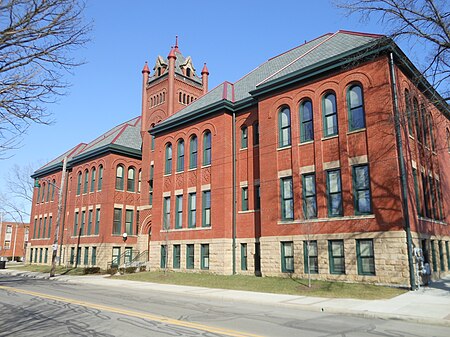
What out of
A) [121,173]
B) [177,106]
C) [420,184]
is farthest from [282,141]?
[121,173]

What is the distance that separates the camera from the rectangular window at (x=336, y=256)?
63.3ft

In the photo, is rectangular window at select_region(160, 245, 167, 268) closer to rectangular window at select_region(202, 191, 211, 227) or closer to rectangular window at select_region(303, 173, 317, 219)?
rectangular window at select_region(202, 191, 211, 227)

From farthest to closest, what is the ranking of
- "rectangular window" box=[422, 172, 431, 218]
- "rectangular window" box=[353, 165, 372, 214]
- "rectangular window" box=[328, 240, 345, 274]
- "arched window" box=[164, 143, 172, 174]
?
"arched window" box=[164, 143, 172, 174] → "rectangular window" box=[422, 172, 431, 218] → "rectangular window" box=[328, 240, 345, 274] → "rectangular window" box=[353, 165, 372, 214]

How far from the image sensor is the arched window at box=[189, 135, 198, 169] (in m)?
29.4

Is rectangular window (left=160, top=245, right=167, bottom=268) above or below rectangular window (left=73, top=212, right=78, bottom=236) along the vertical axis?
below

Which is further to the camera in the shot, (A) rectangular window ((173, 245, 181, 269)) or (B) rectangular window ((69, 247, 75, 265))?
(B) rectangular window ((69, 247, 75, 265))

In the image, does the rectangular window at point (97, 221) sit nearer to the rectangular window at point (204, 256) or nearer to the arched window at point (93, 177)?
the arched window at point (93, 177)

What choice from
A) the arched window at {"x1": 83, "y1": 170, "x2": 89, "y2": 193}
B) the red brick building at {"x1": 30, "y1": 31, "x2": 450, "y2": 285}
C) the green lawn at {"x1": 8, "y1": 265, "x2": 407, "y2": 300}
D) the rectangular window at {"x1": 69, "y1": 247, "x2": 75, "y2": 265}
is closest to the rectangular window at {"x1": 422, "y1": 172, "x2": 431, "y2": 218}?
the red brick building at {"x1": 30, "y1": 31, "x2": 450, "y2": 285}

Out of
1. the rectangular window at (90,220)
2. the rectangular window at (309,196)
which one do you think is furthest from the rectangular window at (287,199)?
the rectangular window at (90,220)

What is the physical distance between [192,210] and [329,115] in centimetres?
1249

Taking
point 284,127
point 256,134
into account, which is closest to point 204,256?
point 256,134

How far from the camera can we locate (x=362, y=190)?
1930 centimetres

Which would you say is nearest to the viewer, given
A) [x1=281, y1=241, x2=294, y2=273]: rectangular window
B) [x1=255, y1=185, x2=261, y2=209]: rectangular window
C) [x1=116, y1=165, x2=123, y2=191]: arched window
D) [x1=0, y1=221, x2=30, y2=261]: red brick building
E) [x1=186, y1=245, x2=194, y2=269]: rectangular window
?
[x1=281, y1=241, x2=294, y2=273]: rectangular window

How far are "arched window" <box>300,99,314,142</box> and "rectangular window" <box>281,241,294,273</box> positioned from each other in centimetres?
613
